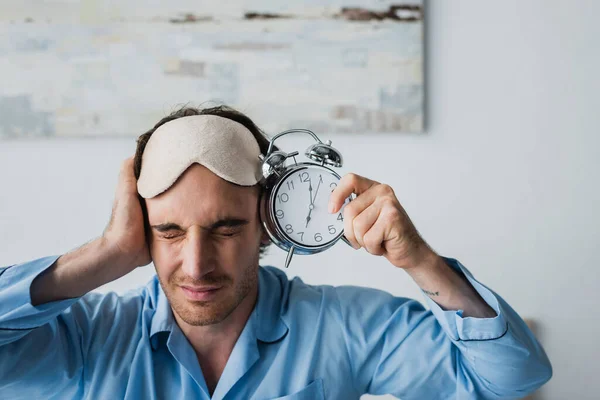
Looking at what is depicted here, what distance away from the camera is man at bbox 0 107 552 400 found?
1.45m

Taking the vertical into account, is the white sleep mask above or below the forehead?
above

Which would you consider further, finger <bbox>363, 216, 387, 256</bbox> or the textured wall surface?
the textured wall surface

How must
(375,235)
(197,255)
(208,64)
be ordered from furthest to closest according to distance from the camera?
(208,64)
(197,255)
(375,235)

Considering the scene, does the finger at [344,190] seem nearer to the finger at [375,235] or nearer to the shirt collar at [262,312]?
the finger at [375,235]

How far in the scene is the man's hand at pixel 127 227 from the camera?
1.55 meters

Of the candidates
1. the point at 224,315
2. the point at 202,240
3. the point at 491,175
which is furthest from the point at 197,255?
the point at 491,175

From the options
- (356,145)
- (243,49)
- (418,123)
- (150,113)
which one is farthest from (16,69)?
(418,123)

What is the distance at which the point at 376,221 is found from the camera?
1391 millimetres

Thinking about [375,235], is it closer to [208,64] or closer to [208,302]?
[208,302]

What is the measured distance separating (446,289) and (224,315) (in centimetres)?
49

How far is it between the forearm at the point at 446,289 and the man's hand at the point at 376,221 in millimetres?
43

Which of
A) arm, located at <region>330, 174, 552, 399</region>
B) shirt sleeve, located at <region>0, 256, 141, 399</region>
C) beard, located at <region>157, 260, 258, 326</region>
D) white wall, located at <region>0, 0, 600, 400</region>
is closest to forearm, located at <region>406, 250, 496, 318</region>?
arm, located at <region>330, 174, 552, 399</region>

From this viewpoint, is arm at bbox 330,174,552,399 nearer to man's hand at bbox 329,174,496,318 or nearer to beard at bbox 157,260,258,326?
man's hand at bbox 329,174,496,318

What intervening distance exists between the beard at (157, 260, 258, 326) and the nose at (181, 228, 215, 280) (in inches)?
1.2
